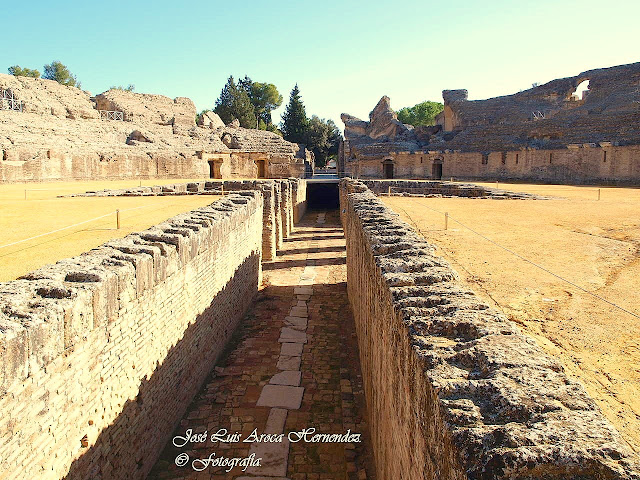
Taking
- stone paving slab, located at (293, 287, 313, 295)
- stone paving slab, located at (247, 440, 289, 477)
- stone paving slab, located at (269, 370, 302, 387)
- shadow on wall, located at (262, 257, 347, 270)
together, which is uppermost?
shadow on wall, located at (262, 257, 347, 270)

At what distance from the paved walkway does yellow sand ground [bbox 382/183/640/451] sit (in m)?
2.44

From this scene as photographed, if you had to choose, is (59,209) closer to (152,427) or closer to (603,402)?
(152,427)

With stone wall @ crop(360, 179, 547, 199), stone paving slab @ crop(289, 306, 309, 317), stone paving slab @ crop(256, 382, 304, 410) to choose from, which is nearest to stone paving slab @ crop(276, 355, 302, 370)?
stone paving slab @ crop(256, 382, 304, 410)

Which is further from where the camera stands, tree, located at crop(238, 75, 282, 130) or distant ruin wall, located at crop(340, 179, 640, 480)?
tree, located at crop(238, 75, 282, 130)

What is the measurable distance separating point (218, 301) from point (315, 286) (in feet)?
15.7

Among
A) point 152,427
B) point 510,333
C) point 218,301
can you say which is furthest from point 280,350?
point 510,333

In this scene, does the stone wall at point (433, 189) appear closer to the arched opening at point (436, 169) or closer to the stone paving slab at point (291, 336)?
the stone paving slab at point (291, 336)

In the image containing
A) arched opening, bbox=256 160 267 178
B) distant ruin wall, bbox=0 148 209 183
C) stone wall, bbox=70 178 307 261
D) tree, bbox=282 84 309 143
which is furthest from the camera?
tree, bbox=282 84 309 143

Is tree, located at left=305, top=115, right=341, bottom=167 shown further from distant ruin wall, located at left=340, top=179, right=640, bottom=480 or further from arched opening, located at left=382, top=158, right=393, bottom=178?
distant ruin wall, located at left=340, top=179, right=640, bottom=480

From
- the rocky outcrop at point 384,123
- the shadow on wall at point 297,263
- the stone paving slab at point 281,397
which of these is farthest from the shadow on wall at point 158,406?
the rocky outcrop at point 384,123

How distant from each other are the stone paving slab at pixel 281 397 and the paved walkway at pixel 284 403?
0.05 feet

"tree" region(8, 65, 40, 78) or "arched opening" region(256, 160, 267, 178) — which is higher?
"tree" region(8, 65, 40, 78)

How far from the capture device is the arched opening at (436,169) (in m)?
33.0

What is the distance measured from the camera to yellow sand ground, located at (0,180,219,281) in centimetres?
646
